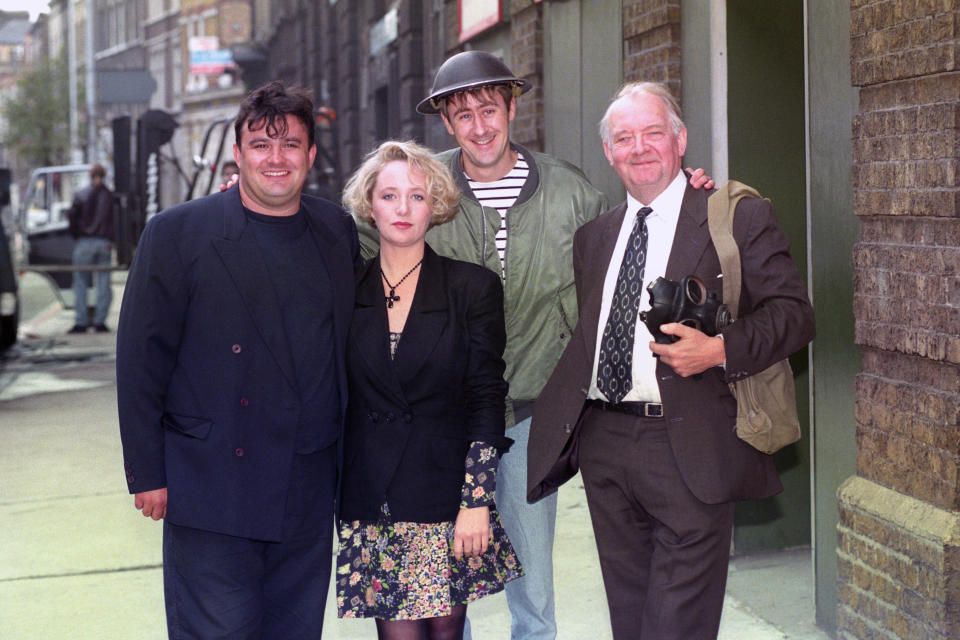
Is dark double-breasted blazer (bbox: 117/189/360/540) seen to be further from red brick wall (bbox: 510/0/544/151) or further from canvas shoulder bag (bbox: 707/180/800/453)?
red brick wall (bbox: 510/0/544/151)

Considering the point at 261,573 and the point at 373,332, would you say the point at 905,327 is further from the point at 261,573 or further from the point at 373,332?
the point at 261,573

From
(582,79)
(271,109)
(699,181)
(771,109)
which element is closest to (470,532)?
(699,181)

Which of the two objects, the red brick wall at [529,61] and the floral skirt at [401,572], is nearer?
the floral skirt at [401,572]

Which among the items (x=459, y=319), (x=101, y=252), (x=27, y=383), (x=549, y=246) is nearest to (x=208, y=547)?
(x=459, y=319)

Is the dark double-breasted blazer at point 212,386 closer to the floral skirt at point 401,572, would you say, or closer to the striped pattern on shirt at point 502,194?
the floral skirt at point 401,572

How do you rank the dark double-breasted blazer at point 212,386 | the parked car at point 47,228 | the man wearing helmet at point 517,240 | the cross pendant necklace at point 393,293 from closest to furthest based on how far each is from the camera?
1. the dark double-breasted blazer at point 212,386
2. the cross pendant necklace at point 393,293
3. the man wearing helmet at point 517,240
4. the parked car at point 47,228

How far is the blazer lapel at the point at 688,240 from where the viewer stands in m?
3.26

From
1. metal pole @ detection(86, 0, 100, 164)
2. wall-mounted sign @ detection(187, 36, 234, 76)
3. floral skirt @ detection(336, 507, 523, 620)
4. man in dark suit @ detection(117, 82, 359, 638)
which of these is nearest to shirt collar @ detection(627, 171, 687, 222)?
man in dark suit @ detection(117, 82, 359, 638)

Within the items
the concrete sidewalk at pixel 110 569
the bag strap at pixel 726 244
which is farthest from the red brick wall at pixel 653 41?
the bag strap at pixel 726 244

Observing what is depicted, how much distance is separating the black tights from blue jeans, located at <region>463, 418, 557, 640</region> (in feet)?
1.72

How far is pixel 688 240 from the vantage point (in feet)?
10.8

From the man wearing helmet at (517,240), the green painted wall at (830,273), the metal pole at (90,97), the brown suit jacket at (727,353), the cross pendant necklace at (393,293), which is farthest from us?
the metal pole at (90,97)

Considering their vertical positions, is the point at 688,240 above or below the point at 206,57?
below

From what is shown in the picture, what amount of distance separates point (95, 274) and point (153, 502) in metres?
13.8
